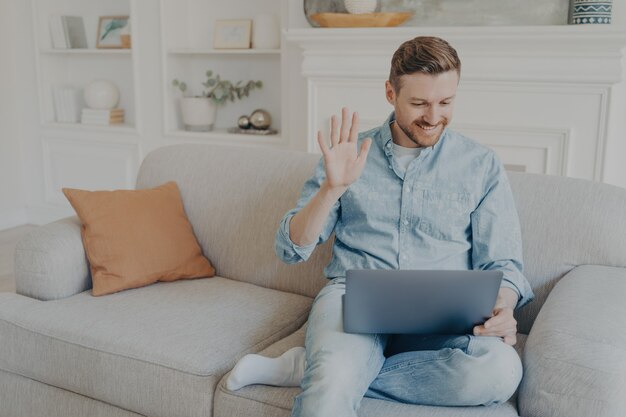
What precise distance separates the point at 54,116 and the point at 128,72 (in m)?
0.58

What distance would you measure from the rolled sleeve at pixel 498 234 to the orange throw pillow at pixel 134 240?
91cm

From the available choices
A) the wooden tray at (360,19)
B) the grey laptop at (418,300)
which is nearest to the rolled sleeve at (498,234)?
the grey laptop at (418,300)

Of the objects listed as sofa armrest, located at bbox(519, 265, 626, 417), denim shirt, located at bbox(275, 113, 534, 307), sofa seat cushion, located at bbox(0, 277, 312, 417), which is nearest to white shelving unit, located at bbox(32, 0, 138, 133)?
sofa seat cushion, located at bbox(0, 277, 312, 417)

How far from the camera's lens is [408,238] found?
172 centimetres

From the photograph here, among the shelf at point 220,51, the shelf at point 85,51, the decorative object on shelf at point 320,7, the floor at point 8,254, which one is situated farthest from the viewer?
the shelf at point 85,51

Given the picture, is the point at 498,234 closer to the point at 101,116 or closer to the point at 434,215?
the point at 434,215

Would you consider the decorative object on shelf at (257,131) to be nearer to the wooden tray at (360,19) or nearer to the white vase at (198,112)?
the white vase at (198,112)

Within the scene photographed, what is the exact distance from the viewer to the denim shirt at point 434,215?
1.70 meters

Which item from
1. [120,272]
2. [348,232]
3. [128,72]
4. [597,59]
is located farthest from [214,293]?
[128,72]

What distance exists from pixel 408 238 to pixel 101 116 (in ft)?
10.2

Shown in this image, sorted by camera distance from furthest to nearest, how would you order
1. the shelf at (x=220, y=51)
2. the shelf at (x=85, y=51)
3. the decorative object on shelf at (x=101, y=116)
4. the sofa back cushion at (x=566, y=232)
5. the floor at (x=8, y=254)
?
the decorative object on shelf at (x=101, y=116), the shelf at (x=85, y=51), the shelf at (x=220, y=51), the floor at (x=8, y=254), the sofa back cushion at (x=566, y=232)

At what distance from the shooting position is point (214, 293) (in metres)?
2.07

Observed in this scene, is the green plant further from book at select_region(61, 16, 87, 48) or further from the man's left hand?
the man's left hand

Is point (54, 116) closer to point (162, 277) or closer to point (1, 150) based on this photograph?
point (1, 150)
